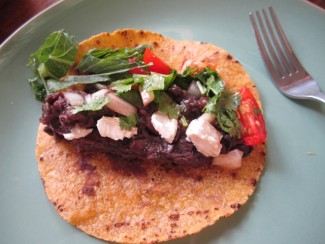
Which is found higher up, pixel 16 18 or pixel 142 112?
pixel 16 18

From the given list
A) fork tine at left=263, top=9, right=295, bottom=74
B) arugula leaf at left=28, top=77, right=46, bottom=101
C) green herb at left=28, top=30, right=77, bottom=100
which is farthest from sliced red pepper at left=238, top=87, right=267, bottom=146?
arugula leaf at left=28, top=77, right=46, bottom=101

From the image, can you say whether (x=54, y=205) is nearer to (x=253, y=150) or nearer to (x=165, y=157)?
(x=165, y=157)

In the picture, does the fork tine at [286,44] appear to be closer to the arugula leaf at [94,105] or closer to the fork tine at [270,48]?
the fork tine at [270,48]

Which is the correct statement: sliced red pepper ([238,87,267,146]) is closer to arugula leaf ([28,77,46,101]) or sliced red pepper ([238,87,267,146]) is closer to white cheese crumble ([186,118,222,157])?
white cheese crumble ([186,118,222,157])

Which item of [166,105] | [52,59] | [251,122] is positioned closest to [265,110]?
[251,122]

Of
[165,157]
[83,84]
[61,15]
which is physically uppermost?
[61,15]

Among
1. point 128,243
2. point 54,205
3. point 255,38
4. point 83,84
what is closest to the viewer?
point 128,243

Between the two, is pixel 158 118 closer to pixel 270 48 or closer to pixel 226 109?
pixel 226 109

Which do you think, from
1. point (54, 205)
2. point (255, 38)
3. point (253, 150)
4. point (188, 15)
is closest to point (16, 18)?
point (188, 15)
